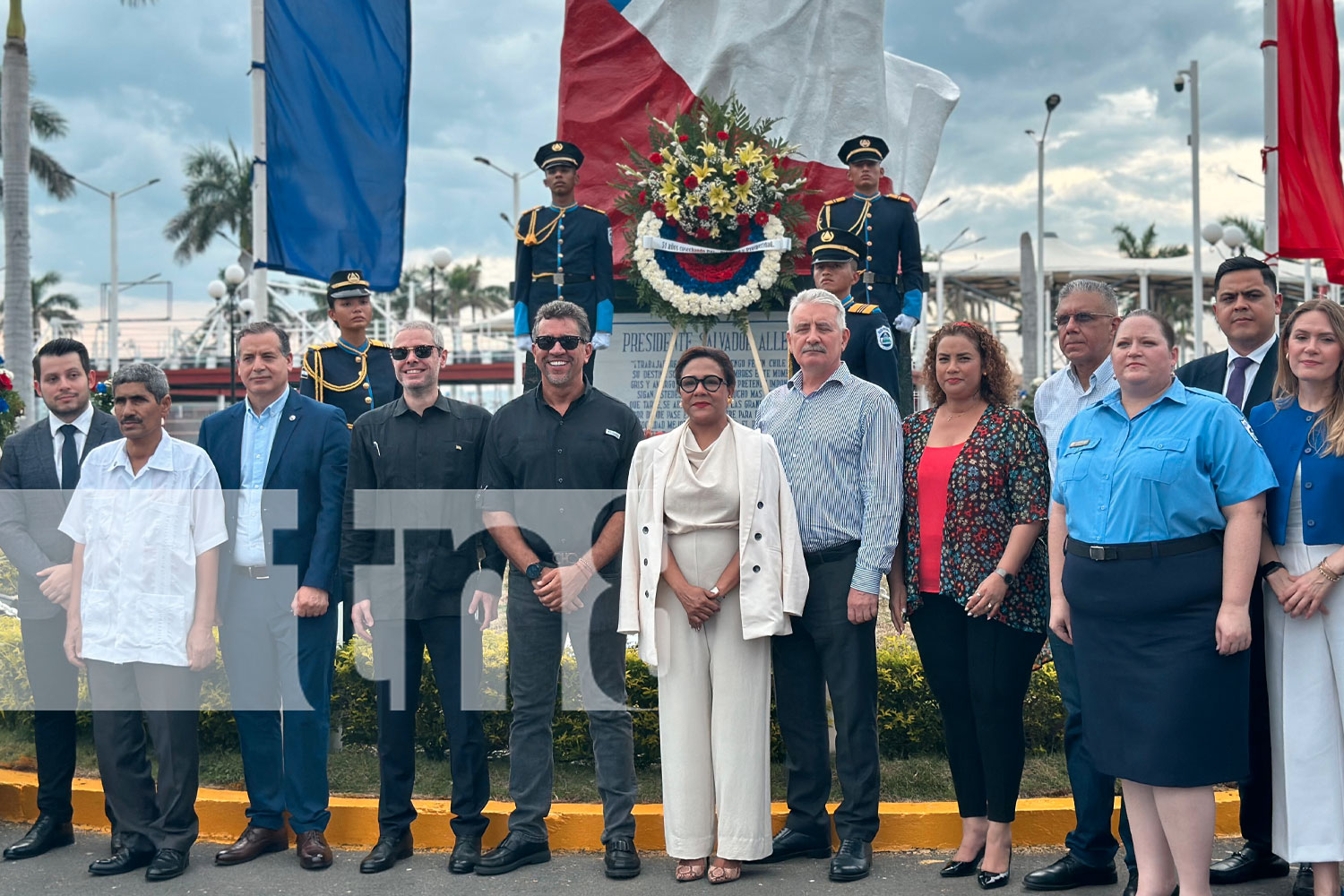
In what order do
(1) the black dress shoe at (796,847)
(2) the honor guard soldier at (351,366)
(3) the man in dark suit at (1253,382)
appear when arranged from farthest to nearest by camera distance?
1. (2) the honor guard soldier at (351,366)
2. (1) the black dress shoe at (796,847)
3. (3) the man in dark suit at (1253,382)

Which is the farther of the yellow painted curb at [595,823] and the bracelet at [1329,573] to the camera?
the yellow painted curb at [595,823]

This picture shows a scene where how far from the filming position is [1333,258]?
7.84m

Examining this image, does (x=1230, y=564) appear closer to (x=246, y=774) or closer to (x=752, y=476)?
(x=752, y=476)

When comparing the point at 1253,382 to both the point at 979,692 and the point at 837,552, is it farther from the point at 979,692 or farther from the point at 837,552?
the point at 837,552

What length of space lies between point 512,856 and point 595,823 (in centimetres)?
46

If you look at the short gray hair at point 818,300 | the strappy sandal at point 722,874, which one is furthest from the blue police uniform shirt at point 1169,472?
the strappy sandal at point 722,874

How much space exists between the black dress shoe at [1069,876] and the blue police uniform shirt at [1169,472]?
4.17ft

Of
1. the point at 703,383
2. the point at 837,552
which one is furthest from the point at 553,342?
the point at 837,552

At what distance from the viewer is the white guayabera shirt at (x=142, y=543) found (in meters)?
4.50

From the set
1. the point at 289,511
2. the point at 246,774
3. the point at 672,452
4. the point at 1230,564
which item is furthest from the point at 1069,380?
the point at 246,774

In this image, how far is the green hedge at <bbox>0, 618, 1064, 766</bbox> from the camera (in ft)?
18.0

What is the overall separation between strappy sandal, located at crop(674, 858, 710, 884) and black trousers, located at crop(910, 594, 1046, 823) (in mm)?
979

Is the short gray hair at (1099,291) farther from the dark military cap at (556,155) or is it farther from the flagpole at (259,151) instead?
the flagpole at (259,151)

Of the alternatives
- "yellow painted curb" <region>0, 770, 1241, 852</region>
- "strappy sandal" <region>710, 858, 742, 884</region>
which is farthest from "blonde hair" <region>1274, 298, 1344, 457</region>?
"strappy sandal" <region>710, 858, 742, 884</region>
